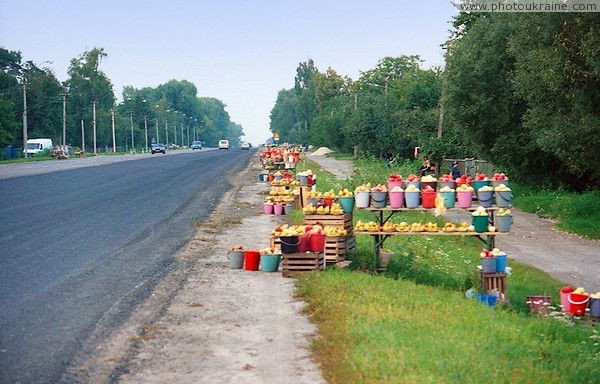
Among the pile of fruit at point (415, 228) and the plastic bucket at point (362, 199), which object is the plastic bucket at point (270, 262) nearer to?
the pile of fruit at point (415, 228)

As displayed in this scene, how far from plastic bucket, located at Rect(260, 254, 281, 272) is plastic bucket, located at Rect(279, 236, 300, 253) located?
2.41 ft

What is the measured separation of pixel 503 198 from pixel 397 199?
1.84 meters

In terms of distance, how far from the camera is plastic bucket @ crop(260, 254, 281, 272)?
1501 cm

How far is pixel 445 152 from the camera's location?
4400 cm

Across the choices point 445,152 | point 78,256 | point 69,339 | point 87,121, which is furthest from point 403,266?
point 87,121

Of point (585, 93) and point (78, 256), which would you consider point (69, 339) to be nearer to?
point (78, 256)

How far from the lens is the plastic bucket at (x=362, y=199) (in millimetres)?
15320

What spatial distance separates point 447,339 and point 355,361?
4.55ft

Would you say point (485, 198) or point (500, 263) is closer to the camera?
point (500, 263)

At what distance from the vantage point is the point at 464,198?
49.8ft

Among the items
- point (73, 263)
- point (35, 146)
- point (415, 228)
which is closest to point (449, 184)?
point (415, 228)

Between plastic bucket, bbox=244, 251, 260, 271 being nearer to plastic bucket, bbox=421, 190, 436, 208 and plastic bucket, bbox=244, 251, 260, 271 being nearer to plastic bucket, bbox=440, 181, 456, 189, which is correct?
plastic bucket, bbox=421, 190, 436, 208

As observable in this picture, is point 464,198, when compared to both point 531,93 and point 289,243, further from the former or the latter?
Answer: point 531,93

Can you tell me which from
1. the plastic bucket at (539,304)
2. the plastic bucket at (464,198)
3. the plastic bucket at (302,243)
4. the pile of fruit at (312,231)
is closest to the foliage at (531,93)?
the plastic bucket at (464,198)
